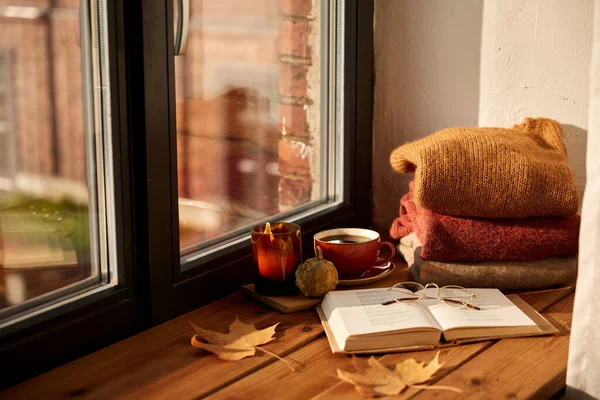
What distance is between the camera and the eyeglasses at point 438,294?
4.19ft

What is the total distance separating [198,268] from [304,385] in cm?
37

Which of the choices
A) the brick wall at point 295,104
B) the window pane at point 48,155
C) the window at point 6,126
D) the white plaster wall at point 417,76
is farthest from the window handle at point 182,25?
the white plaster wall at point 417,76

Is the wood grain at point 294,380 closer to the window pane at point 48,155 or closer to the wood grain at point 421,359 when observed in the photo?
the wood grain at point 421,359

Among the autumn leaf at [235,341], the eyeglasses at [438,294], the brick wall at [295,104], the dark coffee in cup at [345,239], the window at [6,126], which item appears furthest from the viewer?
the brick wall at [295,104]

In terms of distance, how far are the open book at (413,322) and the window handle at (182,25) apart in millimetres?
487

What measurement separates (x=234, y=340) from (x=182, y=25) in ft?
1.69

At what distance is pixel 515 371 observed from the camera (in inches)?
43.4

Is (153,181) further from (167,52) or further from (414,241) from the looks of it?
(414,241)

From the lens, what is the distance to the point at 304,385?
1067 millimetres

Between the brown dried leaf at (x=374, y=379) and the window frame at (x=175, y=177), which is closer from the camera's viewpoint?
the brown dried leaf at (x=374, y=379)

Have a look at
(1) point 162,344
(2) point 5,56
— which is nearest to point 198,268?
(1) point 162,344

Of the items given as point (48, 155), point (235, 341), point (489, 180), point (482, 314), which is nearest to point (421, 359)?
point (482, 314)

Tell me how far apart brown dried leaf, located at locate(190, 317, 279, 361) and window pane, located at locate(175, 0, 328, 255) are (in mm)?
213

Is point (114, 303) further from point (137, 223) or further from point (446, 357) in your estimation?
point (446, 357)
